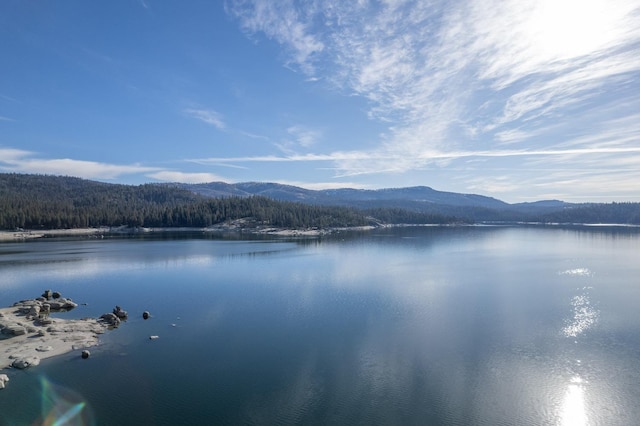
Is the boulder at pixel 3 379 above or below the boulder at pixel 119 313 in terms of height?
below

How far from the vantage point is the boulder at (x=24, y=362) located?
17422mm

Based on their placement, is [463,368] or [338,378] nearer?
[338,378]

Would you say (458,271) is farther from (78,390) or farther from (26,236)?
(26,236)

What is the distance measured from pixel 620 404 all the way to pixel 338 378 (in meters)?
10.2

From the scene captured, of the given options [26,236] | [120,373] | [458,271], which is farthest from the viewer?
[26,236]

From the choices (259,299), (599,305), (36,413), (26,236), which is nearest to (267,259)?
(259,299)

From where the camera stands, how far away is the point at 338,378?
640 inches

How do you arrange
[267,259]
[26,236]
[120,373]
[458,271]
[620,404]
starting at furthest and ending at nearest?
1. [26,236]
2. [267,259]
3. [458,271]
4. [120,373]
5. [620,404]

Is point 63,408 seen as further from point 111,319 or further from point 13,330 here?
point 111,319

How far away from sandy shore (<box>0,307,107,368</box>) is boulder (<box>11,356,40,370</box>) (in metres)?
0.06

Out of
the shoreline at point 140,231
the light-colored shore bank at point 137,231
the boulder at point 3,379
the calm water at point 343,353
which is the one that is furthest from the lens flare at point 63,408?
the light-colored shore bank at point 137,231

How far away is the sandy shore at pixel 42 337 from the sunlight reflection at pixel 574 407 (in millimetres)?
20848

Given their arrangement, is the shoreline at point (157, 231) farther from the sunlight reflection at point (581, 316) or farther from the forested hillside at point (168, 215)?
the sunlight reflection at point (581, 316)

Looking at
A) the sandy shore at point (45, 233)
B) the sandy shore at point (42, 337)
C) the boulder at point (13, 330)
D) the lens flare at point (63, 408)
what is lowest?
the lens flare at point (63, 408)
